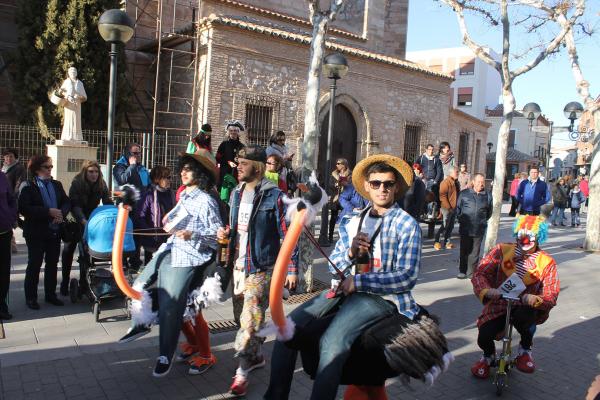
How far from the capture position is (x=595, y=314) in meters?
7.46

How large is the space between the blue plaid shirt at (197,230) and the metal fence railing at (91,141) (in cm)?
1152

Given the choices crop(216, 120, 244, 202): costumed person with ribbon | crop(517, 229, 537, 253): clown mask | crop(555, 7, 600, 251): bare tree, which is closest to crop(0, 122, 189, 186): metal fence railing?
crop(216, 120, 244, 202): costumed person with ribbon

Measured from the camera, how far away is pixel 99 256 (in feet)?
20.2

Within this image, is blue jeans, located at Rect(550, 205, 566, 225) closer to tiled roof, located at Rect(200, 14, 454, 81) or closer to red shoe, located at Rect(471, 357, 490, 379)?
tiled roof, located at Rect(200, 14, 454, 81)

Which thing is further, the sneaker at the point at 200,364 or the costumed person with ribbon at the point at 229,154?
the costumed person with ribbon at the point at 229,154

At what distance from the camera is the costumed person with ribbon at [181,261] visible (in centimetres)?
418

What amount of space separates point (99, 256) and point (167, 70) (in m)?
14.2

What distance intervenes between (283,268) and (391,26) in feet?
89.0

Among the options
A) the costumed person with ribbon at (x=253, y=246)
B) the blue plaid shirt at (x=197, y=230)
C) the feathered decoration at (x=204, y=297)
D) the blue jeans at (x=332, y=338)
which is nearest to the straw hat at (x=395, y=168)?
the blue jeans at (x=332, y=338)

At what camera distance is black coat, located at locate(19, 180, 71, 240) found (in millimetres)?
5984

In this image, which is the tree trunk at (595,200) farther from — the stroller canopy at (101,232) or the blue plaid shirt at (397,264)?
the blue plaid shirt at (397,264)

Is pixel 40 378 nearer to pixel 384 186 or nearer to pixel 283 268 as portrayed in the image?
pixel 283 268

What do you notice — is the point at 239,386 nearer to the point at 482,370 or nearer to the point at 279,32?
the point at 482,370

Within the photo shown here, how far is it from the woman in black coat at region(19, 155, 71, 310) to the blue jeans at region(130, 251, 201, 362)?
8.08 ft
